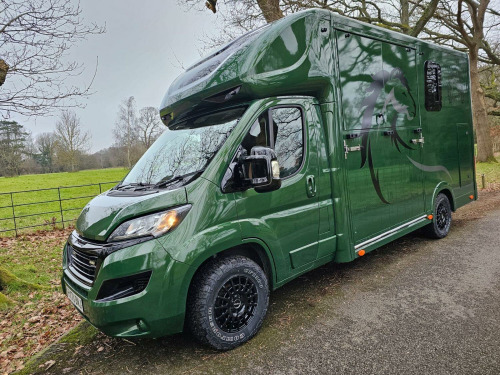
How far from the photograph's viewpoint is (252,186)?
293cm

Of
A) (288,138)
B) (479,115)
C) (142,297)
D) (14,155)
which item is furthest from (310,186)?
(14,155)

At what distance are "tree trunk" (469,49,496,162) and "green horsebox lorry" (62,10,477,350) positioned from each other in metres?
14.0

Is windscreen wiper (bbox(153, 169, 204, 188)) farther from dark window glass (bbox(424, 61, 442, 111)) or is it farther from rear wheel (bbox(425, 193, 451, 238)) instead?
rear wheel (bbox(425, 193, 451, 238))

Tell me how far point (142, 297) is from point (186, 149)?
1469 mm

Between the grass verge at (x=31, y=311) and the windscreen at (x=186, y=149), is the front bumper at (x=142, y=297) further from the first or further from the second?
the grass verge at (x=31, y=311)

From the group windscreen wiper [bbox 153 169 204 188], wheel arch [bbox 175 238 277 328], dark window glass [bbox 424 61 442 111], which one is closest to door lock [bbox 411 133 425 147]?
dark window glass [bbox 424 61 442 111]

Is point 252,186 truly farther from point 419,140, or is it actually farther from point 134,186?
point 419,140

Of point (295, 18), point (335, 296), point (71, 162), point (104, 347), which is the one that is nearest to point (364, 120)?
point (295, 18)

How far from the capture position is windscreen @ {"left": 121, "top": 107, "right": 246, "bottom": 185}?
2987 millimetres

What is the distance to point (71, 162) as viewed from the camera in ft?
127

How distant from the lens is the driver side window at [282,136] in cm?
311

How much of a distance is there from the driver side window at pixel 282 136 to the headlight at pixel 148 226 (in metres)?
0.97

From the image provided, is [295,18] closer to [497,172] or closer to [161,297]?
[161,297]

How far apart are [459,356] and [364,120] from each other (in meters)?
2.71
